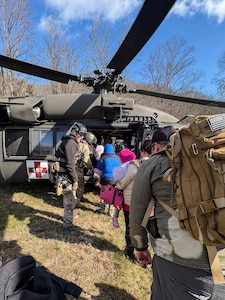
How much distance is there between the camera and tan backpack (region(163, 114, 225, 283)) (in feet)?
3.75

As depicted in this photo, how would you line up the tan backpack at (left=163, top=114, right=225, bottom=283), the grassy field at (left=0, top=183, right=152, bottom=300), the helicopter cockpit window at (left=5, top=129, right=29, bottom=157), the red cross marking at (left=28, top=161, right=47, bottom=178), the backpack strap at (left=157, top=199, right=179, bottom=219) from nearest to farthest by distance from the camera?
the tan backpack at (left=163, top=114, right=225, bottom=283) < the backpack strap at (left=157, top=199, right=179, bottom=219) < the grassy field at (left=0, top=183, right=152, bottom=300) < the red cross marking at (left=28, top=161, right=47, bottom=178) < the helicopter cockpit window at (left=5, top=129, right=29, bottom=157)

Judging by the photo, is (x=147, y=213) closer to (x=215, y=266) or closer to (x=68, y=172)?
(x=215, y=266)

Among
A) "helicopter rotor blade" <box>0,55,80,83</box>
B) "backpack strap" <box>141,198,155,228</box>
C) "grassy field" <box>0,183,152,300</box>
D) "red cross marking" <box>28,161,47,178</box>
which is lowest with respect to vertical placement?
"grassy field" <box>0,183,152,300</box>

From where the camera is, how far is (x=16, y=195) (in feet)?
19.9

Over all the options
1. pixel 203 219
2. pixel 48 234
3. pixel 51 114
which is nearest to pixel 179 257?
pixel 203 219

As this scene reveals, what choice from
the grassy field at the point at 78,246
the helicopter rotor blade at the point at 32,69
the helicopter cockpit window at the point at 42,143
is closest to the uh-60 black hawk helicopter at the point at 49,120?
the helicopter cockpit window at the point at 42,143

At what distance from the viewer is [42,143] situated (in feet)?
19.2

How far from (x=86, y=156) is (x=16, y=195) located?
227 centimetres

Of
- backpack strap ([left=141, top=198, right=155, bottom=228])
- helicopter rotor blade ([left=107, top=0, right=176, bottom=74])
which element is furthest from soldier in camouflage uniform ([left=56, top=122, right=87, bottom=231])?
backpack strap ([left=141, top=198, right=155, bottom=228])

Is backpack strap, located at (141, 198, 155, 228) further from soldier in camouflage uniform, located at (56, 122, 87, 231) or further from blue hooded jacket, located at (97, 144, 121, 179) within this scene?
blue hooded jacket, located at (97, 144, 121, 179)

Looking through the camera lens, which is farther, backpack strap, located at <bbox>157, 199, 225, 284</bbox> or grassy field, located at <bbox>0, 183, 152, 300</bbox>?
grassy field, located at <bbox>0, 183, 152, 300</bbox>

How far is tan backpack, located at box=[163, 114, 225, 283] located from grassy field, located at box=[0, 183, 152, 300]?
1953mm

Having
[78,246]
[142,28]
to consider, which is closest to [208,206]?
[142,28]

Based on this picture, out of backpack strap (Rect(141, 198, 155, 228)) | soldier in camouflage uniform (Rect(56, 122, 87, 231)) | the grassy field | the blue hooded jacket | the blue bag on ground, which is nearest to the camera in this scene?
backpack strap (Rect(141, 198, 155, 228))
